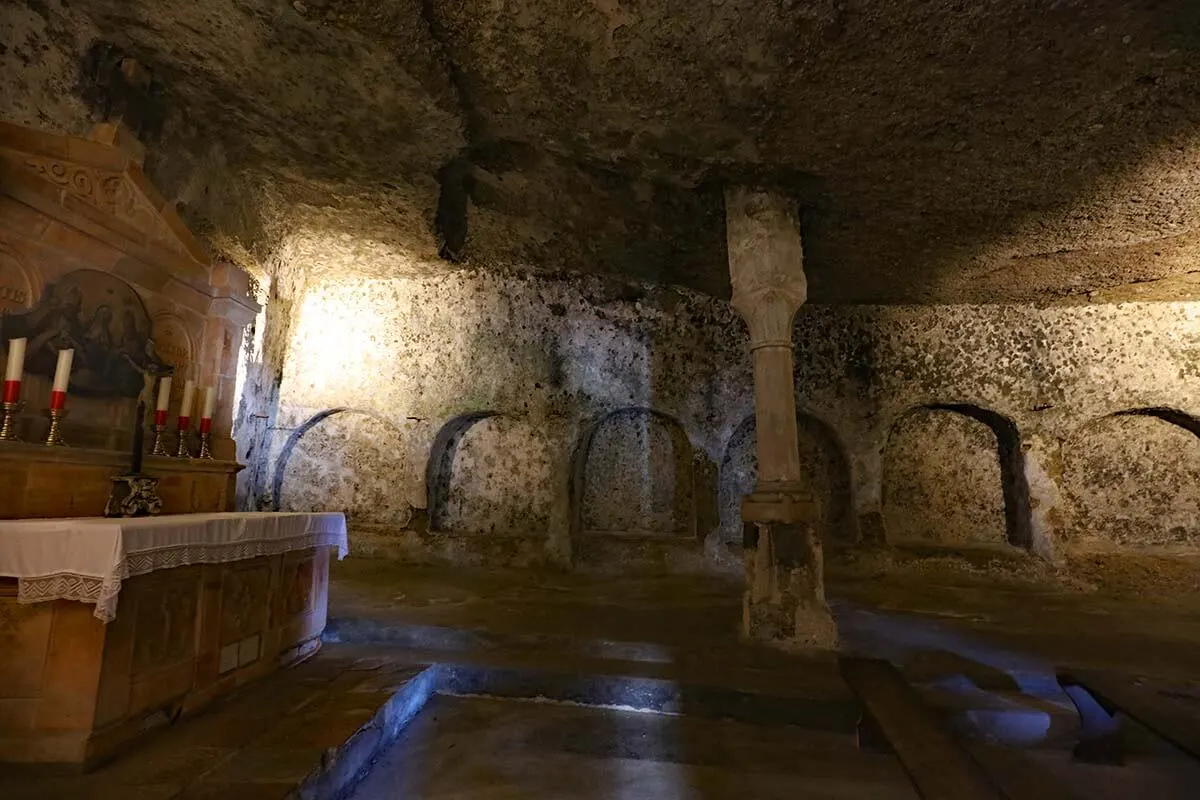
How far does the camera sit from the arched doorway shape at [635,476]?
774cm

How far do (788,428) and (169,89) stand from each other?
17.5 ft

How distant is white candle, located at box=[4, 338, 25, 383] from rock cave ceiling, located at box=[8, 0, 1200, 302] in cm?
241

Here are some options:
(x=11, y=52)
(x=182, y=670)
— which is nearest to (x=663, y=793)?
(x=182, y=670)

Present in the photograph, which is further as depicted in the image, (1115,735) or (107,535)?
(1115,735)

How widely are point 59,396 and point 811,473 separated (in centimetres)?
727

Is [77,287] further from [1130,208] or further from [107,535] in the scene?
[1130,208]

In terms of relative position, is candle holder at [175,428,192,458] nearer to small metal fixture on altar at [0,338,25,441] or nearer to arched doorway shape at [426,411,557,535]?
small metal fixture on altar at [0,338,25,441]

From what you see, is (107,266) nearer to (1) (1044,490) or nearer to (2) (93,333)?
(2) (93,333)

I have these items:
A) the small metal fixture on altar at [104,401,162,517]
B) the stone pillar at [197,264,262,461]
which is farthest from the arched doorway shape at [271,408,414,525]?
the small metal fixture on altar at [104,401,162,517]

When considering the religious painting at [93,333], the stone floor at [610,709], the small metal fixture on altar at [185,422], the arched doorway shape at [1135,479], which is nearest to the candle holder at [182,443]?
the small metal fixture on altar at [185,422]

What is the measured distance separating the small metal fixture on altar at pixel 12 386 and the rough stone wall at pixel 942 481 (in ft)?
26.6

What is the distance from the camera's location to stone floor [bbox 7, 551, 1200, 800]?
2.38 meters

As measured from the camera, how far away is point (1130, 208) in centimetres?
498

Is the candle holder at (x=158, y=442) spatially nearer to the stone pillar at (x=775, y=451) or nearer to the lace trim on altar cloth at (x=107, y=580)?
the lace trim on altar cloth at (x=107, y=580)
